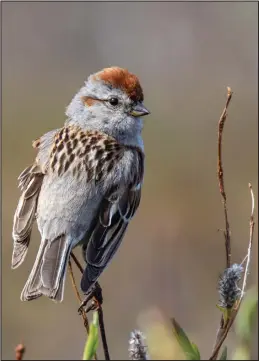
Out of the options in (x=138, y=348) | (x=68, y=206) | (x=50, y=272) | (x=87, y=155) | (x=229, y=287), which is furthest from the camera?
(x=87, y=155)

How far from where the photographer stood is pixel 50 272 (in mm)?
2902

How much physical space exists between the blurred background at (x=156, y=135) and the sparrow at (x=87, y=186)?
7.98 feet

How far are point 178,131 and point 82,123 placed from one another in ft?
14.9

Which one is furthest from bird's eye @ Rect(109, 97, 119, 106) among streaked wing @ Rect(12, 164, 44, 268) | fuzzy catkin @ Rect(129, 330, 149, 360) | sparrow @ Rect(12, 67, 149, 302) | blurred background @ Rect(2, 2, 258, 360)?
blurred background @ Rect(2, 2, 258, 360)

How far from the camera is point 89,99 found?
3801mm

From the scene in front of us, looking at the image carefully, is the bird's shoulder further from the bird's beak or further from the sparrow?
the bird's beak

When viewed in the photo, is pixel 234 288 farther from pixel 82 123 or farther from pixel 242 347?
pixel 82 123

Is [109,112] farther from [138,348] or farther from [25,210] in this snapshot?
[138,348]

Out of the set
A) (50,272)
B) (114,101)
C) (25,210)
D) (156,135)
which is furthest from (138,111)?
(156,135)

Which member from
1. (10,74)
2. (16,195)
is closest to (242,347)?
(16,195)

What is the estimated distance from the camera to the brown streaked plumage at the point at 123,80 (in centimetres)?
360

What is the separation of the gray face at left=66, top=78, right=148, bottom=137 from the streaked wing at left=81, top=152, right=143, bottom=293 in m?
0.27

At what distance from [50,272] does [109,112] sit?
102 cm

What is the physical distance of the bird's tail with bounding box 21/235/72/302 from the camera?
2.81 metres
